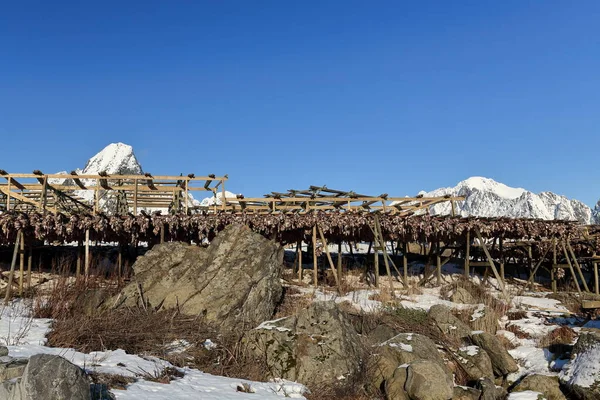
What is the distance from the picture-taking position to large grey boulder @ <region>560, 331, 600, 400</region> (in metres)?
9.90

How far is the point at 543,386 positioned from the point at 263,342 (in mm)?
5939

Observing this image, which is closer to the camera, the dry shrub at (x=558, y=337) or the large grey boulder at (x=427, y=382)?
the large grey boulder at (x=427, y=382)

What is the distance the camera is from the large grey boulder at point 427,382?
9.25m

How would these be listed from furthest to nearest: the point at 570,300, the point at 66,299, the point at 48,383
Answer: the point at 570,300 → the point at 66,299 → the point at 48,383

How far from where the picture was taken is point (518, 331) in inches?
555

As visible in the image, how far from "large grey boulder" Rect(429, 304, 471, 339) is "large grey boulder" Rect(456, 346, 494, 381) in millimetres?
1230

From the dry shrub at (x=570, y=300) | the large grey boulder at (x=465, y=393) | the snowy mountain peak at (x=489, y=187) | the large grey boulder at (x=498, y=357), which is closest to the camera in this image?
the large grey boulder at (x=465, y=393)

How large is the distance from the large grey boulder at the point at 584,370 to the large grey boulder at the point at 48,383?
30.6 ft

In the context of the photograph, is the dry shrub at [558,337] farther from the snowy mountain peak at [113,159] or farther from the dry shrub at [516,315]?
the snowy mountain peak at [113,159]

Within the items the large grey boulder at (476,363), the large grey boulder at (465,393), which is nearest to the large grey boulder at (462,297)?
the large grey boulder at (476,363)

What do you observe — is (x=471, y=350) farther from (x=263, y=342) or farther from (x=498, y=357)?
(x=263, y=342)

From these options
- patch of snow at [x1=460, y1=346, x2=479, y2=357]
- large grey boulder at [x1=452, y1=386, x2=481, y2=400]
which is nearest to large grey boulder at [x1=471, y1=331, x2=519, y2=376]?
patch of snow at [x1=460, y1=346, x2=479, y2=357]

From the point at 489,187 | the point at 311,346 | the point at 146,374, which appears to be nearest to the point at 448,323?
the point at 311,346

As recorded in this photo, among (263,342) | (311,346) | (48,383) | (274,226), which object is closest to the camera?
(48,383)
